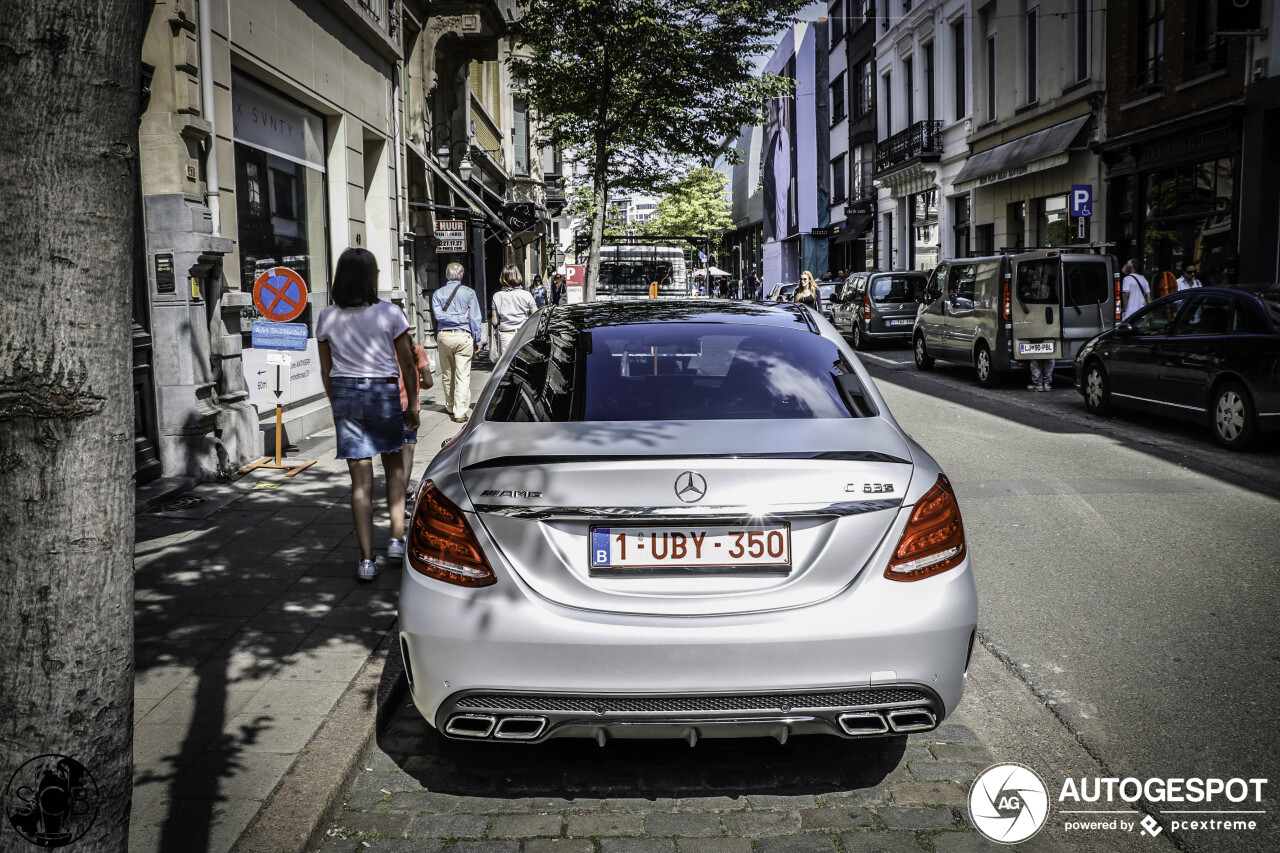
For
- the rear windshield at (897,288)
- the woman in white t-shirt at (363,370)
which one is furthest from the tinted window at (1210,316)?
the rear windshield at (897,288)

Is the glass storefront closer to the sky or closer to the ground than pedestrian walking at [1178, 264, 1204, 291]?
closer to the sky

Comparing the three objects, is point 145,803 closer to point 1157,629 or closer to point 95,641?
point 95,641

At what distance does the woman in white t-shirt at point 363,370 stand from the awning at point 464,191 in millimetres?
13616

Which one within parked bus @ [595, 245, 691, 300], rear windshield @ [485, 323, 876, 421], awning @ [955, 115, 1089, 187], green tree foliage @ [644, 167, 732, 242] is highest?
green tree foliage @ [644, 167, 732, 242]

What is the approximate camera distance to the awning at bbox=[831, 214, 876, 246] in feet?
146

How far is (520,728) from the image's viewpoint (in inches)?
128

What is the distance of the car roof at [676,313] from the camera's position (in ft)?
14.9

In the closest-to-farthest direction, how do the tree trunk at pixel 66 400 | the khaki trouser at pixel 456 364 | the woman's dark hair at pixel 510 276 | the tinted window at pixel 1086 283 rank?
1. the tree trunk at pixel 66 400
2. the khaki trouser at pixel 456 364
3. the woman's dark hair at pixel 510 276
4. the tinted window at pixel 1086 283

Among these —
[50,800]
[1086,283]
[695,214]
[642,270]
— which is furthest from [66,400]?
[695,214]

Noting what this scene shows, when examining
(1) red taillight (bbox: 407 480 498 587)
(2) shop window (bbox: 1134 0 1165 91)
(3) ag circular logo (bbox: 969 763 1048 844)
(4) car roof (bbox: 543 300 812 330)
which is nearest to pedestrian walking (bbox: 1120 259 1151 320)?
(2) shop window (bbox: 1134 0 1165 91)

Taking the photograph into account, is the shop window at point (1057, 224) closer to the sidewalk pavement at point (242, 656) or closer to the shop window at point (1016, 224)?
the shop window at point (1016, 224)

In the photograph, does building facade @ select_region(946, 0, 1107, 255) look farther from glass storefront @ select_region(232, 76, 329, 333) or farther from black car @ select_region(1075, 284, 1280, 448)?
glass storefront @ select_region(232, 76, 329, 333)

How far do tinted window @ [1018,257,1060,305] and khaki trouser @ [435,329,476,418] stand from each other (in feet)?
26.8

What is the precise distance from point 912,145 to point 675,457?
36595 mm
